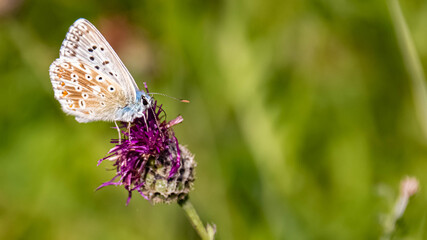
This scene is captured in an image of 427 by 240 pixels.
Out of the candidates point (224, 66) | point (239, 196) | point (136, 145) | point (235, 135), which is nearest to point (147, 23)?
point (224, 66)

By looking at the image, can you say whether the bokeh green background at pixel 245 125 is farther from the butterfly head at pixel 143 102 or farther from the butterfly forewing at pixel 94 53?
the butterfly forewing at pixel 94 53

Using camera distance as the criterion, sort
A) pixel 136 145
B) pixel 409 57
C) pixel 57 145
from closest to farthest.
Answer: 1. pixel 136 145
2. pixel 409 57
3. pixel 57 145

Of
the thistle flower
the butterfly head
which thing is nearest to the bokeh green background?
the thistle flower

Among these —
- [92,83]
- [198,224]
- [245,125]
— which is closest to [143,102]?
[92,83]

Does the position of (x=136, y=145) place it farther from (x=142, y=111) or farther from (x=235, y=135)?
(x=235, y=135)

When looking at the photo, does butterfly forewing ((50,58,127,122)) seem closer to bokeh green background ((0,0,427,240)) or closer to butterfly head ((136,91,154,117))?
butterfly head ((136,91,154,117))

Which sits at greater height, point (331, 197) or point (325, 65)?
point (325, 65)
